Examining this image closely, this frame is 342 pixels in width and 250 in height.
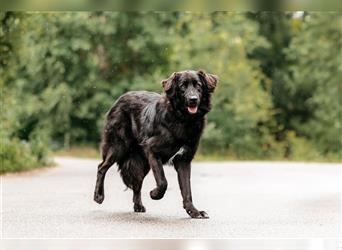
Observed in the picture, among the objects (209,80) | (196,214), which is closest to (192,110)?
(209,80)

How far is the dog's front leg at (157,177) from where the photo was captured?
10719 mm

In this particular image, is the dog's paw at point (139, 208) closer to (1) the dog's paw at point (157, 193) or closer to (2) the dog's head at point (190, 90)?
(1) the dog's paw at point (157, 193)

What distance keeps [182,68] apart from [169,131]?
2672cm

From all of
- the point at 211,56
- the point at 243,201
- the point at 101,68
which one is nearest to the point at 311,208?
the point at 243,201

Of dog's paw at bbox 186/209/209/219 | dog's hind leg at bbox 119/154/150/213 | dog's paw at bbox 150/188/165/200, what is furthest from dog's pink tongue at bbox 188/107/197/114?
dog's hind leg at bbox 119/154/150/213

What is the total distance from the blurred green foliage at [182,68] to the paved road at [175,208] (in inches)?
614

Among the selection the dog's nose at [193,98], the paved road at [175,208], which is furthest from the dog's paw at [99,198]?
the dog's nose at [193,98]

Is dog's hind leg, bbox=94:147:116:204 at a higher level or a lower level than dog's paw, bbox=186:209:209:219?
higher

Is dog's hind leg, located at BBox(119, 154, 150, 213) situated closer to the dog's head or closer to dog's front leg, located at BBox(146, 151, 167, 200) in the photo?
dog's front leg, located at BBox(146, 151, 167, 200)

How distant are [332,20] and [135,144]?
93.4 ft

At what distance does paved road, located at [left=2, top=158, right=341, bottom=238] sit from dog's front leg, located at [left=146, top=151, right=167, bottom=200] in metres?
0.33

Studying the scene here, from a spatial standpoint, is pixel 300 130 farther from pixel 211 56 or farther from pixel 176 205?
pixel 176 205

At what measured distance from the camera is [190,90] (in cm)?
1062

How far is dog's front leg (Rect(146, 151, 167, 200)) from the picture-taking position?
10719 millimetres
